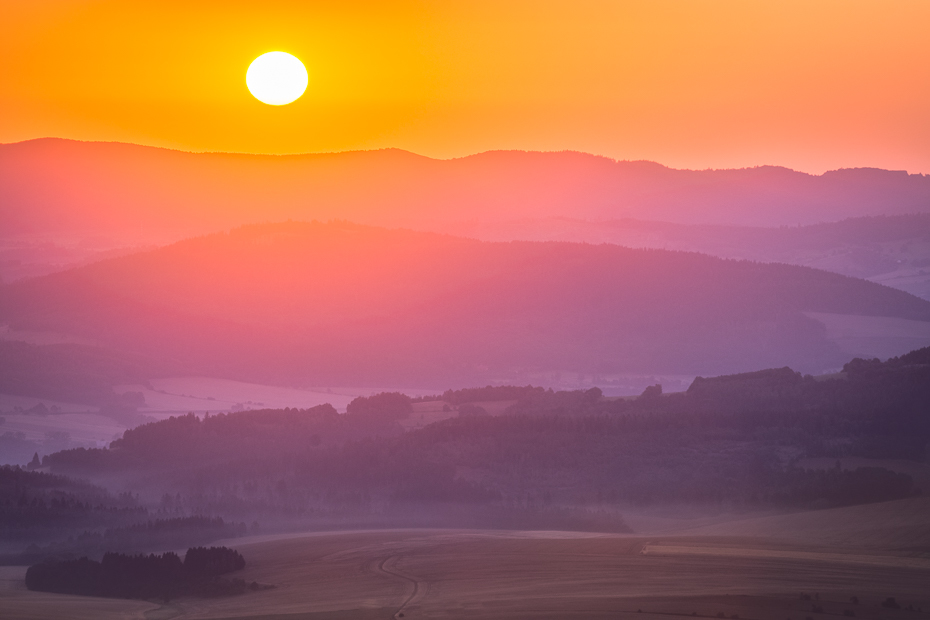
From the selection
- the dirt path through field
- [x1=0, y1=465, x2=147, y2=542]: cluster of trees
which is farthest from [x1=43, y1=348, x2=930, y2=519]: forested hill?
the dirt path through field

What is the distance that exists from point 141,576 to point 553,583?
427 inches

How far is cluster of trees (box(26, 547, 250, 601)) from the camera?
2992cm

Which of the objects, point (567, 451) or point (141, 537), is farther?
point (567, 451)

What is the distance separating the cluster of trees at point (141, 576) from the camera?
29.9m

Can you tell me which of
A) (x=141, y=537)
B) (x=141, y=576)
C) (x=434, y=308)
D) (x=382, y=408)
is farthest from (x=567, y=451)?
(x=434, y=308)

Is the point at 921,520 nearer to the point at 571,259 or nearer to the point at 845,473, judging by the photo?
the point at 845,473

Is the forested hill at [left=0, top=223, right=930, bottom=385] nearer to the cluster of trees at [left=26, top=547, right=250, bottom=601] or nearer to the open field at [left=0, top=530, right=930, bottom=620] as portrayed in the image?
the open field at [left=0, top=530, right=930, bottom=620]

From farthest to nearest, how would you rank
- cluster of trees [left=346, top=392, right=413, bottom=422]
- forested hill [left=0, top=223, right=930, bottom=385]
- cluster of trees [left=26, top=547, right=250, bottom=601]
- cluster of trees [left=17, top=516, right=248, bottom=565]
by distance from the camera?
forested hill [left=0, top=223, right=930, bottom=385] < cluster of trees [left=346, top=392, right=413, bottom=422] < cluster of trees [left=17, top=516, right=248, bottom=565] < cluster of trees [left=26, top=547, right=250, bottom=601]

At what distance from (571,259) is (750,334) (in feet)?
103

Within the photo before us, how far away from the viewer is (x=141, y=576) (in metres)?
31.0

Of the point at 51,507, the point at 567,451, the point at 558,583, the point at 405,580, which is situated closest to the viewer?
the point at 558,583

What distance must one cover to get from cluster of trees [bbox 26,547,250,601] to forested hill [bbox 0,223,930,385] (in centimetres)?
8260

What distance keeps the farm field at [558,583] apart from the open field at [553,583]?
32 mm

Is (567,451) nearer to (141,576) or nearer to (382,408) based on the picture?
(382,408)
